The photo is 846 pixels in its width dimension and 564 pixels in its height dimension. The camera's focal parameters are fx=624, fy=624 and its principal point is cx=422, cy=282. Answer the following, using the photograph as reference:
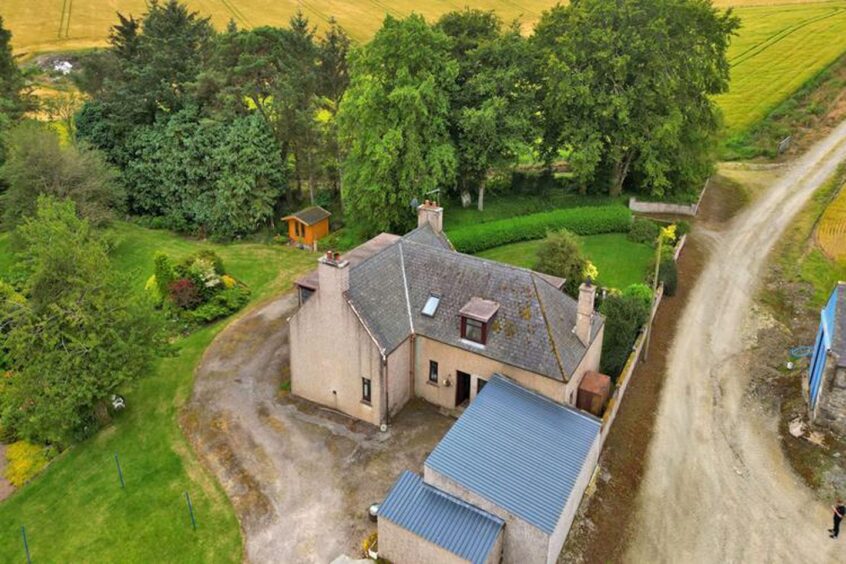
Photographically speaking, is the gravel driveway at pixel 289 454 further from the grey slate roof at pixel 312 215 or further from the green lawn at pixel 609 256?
the grey slate roof at pixel 312 215

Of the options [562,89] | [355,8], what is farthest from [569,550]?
[355,8]

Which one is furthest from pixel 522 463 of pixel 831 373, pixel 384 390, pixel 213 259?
pixel 213 259

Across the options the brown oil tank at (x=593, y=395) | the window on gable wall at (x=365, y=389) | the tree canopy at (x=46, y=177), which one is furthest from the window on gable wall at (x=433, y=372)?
the tree canopy at (x=46, y=177)

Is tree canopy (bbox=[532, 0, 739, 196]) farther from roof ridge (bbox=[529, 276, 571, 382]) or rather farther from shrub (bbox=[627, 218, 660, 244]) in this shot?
roof ridge (bbox=[529, 276, 571, 382])

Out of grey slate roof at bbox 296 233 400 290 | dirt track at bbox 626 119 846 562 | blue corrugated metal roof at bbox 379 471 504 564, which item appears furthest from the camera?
grey slate roof at bbox 296 233 400 290

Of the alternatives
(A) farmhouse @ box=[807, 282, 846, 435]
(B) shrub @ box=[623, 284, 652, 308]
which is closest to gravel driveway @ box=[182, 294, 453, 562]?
(B) shrub @ box=[623, 284, 652, 308]

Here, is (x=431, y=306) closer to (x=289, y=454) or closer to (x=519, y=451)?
(x=519, y=451)
